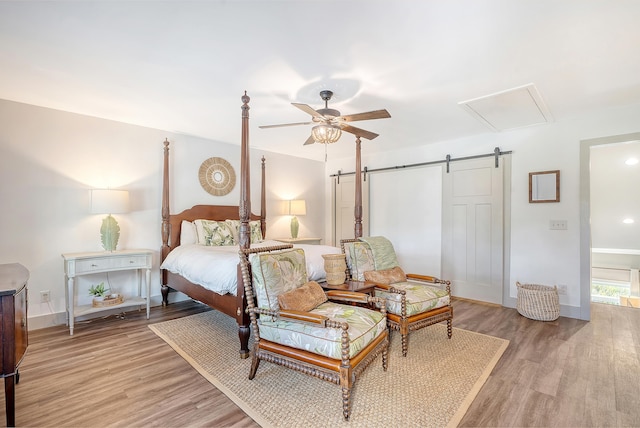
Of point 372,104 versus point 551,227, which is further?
point 551,227

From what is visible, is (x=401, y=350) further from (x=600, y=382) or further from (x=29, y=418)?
(x=29, y=418)

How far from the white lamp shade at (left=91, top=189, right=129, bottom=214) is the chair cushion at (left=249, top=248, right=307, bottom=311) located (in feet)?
6.84

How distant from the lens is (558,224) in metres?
3.73

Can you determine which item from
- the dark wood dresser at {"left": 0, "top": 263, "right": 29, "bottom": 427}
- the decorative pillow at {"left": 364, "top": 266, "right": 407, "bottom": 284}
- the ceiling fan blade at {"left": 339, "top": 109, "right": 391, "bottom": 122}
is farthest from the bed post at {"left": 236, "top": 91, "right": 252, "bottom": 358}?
the dark wood dresser at {"left": 0, "top": 263, "right": 29, "bottom": 427}

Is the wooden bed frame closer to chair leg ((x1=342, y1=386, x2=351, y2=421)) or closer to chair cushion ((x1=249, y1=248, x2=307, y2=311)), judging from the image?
chair cushion ((x1=249, y1=248, x2=307, y2=311))

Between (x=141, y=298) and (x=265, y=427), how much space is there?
9.09 ft

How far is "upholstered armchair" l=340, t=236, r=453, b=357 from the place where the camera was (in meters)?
2.65

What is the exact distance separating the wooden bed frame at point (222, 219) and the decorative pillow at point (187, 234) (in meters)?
0.09

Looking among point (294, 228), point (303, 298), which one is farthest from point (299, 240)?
point (303, 298)

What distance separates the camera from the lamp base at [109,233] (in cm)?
343

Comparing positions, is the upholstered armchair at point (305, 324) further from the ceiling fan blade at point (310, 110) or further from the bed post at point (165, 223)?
the bed post at point (165, 223)

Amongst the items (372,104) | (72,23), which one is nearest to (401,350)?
(372,104)

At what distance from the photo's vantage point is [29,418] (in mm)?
1803

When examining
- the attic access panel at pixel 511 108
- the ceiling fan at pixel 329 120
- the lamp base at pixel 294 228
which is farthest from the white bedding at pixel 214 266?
the attic access panel at pixel 511 108
